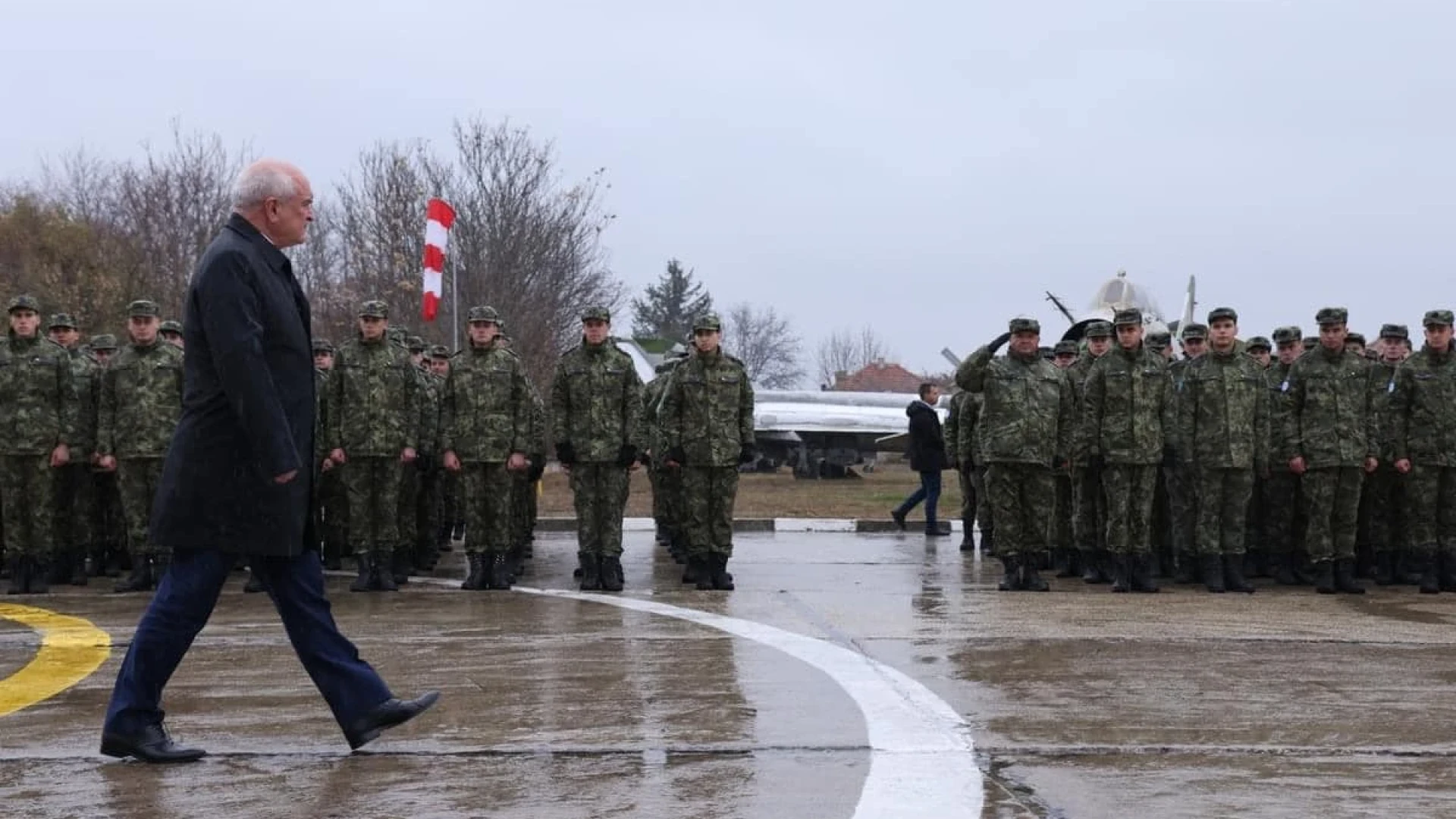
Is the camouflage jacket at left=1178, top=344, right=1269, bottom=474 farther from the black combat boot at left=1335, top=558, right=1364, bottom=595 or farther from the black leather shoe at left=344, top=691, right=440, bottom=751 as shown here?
the black leather shoe at left=344, top=691, right=440, bottom=751

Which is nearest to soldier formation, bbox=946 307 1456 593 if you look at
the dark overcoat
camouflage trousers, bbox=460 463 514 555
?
camouflage trousers, bbox=460 463 514 555

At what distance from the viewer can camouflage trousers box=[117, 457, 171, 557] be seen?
12.6 meters

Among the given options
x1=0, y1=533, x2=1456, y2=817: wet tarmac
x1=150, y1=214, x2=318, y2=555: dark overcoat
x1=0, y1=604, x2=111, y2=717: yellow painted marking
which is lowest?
x1=0, y1=604, x2=111, y2=717: yellow painted marking

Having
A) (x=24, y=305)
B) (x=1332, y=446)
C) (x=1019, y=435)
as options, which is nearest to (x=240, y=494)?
(x=1019, y=435)

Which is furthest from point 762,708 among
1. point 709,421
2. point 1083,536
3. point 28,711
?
point 1083,536

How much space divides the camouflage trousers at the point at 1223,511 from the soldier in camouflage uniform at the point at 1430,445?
136cm

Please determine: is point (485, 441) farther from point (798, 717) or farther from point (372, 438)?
point (798, 717)

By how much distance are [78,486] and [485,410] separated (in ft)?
11.7

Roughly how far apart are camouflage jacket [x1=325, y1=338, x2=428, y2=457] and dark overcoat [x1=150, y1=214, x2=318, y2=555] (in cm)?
657

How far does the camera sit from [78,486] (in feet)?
43.2

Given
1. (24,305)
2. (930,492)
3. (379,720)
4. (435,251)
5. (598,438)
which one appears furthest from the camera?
(930,492)

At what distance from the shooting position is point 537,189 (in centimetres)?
3788

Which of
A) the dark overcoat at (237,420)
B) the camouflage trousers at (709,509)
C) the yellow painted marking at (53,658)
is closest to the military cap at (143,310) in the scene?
the yellow painted marking at (53,658)

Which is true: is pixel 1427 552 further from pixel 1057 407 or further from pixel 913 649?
pixel 913 649
